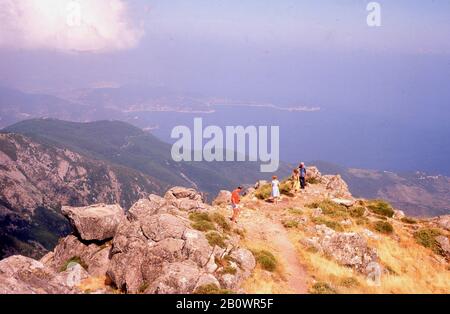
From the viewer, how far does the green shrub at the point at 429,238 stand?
32.8m

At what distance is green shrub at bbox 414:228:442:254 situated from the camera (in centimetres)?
3281

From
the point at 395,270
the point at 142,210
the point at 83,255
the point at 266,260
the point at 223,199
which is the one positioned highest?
the point at 142,210

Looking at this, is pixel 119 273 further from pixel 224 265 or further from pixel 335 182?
pixel 335 182

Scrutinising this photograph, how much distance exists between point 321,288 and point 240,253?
17.9ft

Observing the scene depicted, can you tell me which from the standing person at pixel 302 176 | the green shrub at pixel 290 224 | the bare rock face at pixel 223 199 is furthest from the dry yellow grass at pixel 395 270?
the standing person at pixel 302 176

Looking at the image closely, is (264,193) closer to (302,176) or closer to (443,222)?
(302,176)

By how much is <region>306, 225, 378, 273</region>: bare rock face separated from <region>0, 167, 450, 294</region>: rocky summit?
2.9 inches

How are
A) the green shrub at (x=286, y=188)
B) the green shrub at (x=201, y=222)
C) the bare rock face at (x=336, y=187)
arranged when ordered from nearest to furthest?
the green shrub at (x=201, y=222) → the green shrub at (x=286, y=188) → the bare rock face at (x=336, y=187)

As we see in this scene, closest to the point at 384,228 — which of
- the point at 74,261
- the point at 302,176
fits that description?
the point at 302,176

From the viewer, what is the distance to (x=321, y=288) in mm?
22062

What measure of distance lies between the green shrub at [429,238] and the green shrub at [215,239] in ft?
65.6

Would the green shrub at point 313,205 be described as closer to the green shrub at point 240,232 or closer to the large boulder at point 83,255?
the green shrub at point 240,232
